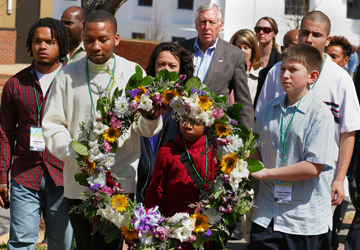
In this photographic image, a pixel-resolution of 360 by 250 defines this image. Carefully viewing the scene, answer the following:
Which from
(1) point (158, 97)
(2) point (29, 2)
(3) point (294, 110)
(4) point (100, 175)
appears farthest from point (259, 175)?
(2) point (29, 2)

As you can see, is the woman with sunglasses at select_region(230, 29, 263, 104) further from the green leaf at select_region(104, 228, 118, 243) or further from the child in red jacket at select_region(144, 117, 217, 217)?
the green leaf at select_region(104, 228, 118, 243)

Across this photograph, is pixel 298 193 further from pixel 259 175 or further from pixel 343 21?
pixel 343 21

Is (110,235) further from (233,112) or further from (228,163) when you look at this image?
(233,112)

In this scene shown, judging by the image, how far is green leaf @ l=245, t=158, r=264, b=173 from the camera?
11.7ft

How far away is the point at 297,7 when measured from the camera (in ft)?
92.3

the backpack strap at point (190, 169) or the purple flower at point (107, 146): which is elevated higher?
the purple flower at point (107, 146)

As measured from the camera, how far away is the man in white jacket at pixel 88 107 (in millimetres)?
3846

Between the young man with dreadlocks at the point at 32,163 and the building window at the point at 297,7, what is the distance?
→ 80.5 feet

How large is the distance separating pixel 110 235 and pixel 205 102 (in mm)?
1144

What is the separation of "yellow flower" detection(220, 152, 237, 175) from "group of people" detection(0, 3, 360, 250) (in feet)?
0.55

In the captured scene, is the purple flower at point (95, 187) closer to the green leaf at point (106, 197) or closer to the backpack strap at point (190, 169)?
the green leaf at point (106, 197)

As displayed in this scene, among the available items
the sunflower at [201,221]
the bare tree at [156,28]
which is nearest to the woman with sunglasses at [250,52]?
the sunflower at [201,221]

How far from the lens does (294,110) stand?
3.73 meters

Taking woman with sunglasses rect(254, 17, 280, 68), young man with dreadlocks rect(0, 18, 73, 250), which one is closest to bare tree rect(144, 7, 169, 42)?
woman with sunglasses rect(254, 17, 280, 68)
